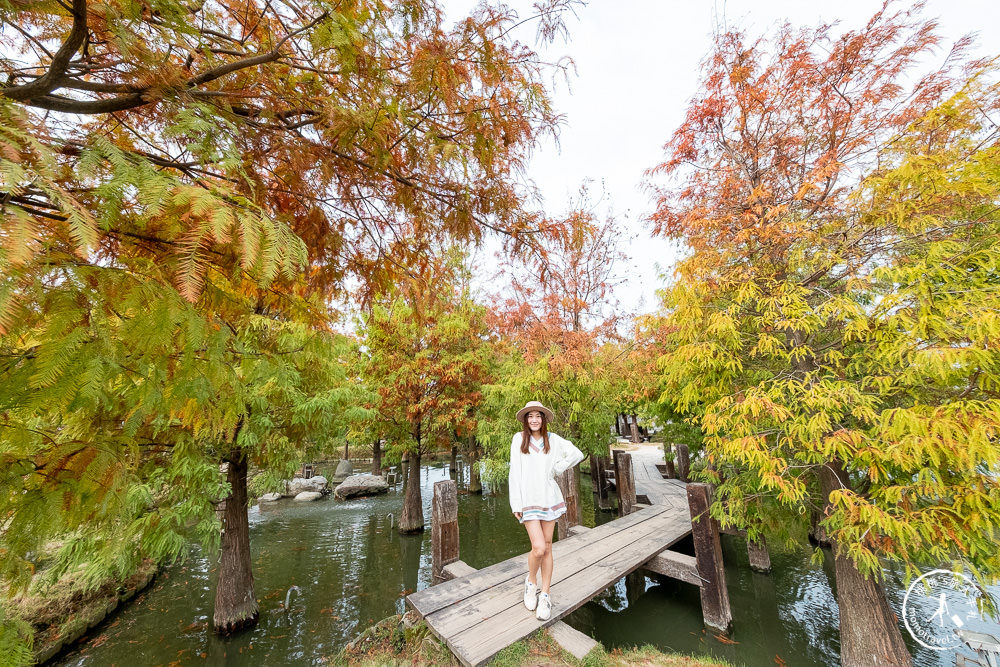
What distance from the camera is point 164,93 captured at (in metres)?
1.67

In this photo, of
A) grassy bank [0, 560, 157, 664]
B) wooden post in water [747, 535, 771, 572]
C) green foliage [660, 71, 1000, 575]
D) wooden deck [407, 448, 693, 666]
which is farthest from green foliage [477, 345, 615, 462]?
grassy bank [0, 560, 157, 664]

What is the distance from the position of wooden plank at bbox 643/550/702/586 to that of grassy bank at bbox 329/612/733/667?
2451 mm

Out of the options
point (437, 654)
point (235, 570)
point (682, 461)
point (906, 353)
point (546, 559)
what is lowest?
point (235, 570)

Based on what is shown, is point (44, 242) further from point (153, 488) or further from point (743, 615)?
point (743, 615)

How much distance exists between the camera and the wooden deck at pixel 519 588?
11.6 ft

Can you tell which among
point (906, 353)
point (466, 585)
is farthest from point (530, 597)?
point (906, 353)

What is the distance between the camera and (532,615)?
→ 12.7ft

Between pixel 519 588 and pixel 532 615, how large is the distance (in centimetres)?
57

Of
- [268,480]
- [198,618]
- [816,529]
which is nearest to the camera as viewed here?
[268,480]

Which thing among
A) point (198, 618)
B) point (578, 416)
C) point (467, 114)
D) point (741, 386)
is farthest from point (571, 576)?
point (198, 618)

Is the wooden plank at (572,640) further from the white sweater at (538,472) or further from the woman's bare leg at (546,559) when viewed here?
the white sweater at (538,472)

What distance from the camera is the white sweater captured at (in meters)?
3.72

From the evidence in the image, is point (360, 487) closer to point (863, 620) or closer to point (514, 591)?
point (514, 591)

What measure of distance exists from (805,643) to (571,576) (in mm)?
4277
